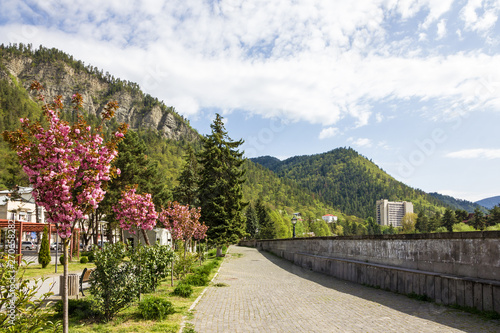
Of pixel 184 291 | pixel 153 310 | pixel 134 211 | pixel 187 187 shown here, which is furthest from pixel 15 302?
Result: pixel 187 187

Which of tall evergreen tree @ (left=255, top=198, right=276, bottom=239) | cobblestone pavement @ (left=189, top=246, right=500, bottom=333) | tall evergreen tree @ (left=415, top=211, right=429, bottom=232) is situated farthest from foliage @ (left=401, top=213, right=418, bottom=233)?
cobblestone pavement @ (left=189, top=246, right=500, bottom=333)

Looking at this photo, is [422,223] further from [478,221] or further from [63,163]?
[63,163]

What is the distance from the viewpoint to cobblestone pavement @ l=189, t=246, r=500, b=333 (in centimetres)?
795

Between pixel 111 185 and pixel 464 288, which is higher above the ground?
pixel 111 185

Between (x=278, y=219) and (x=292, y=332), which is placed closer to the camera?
(x=292, y=332)

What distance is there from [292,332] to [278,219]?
98.5 meters

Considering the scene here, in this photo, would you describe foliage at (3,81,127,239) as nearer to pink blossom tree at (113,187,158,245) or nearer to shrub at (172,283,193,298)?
shrub at (172,283,193,298)

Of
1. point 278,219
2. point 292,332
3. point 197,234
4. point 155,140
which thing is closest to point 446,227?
point 278,219

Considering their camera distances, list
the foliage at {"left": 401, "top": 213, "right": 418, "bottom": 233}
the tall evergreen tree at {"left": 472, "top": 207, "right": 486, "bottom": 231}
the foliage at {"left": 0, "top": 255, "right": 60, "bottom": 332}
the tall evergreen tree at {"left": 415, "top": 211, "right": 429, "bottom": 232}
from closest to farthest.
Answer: the foliage at {"left": 0, "top": 255, "right": 60, "bottom": 332} < the tall evergreen tree at {"left": 472, "top": 207, "right": 486, "bottom": 231} < the tall evergreen tree at {"left": 415, "top": 211, "right": 429, "bottom": 232} < the foliage at {"left": 401, "top": 213, "right": 418, "bottom": 233}

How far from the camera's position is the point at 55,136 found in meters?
6.00

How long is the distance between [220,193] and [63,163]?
29304 millimetres

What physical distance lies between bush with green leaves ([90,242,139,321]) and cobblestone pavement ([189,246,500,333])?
182 cm

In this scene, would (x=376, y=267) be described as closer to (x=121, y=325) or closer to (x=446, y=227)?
(x=121, y=325)

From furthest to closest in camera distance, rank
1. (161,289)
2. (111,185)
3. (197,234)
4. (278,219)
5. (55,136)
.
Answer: (278,219) < (111,185) < (197,234) < (161,289) < (55,136)
